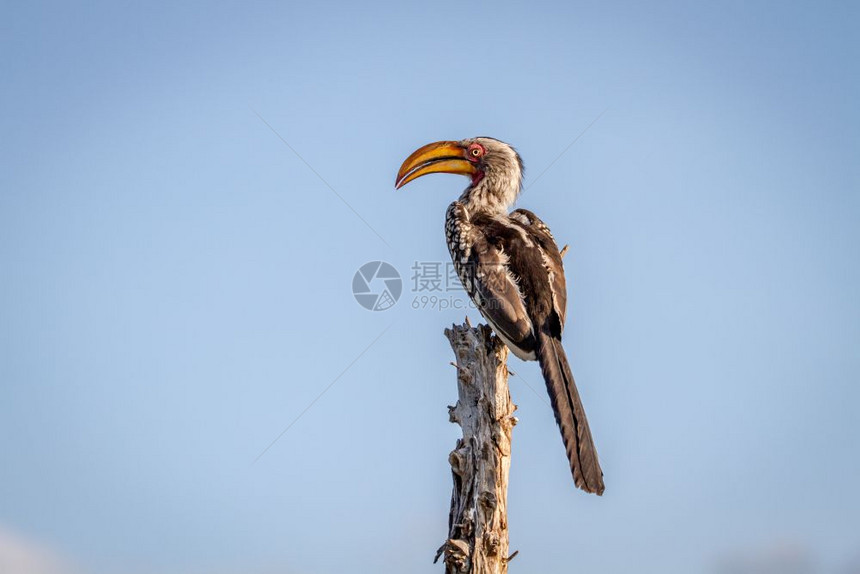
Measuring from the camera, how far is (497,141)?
8.64 m

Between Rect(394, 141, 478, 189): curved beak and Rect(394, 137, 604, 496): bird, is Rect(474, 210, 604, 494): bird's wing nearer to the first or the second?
Rect(394, 137, 604, 496): bird

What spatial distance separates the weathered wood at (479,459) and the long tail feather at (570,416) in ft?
1.14

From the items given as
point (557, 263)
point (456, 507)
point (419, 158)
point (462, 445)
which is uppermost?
point (419, 158)

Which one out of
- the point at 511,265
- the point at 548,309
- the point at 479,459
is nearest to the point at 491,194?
the point at 511,265

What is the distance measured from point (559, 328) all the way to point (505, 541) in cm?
181

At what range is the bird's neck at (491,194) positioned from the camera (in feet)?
26.9

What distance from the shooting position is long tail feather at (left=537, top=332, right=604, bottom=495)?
18.6 feet

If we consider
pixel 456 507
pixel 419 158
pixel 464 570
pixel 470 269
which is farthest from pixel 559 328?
→ pixel 419 158

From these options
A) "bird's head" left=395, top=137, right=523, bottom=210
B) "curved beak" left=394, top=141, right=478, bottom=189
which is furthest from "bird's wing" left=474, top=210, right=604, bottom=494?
"curved beak" left=394, top=141, right=478, bottom=189

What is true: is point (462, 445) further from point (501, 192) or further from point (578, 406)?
point (501, 192)

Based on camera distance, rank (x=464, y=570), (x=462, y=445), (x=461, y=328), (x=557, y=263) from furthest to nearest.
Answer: (x=557, y=263)
(x=461, y=328)
(x=462, y=445)
(x=464, y=570)

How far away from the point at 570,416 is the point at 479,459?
768mm

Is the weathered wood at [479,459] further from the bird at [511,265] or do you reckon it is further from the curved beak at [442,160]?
the curved beak at [442,160]

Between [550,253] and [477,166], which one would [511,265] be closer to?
[550,253]
